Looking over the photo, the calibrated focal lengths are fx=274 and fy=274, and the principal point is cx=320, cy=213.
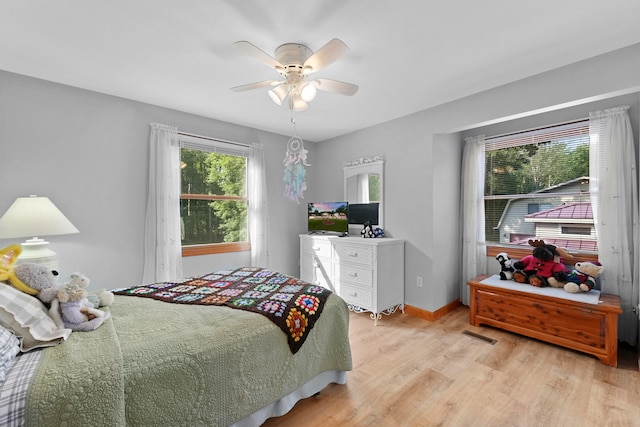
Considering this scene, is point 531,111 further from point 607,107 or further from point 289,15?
point 289,15

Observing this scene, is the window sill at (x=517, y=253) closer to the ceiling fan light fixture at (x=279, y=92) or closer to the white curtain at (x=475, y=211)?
the white curtain at (x=475, y=211)

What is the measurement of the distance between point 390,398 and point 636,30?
2.96 meters

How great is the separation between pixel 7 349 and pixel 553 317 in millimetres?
3704

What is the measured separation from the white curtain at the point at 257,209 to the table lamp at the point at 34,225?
194 cm

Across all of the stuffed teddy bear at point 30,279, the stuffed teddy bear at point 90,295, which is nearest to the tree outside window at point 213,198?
the stuffed teddy bear at point 90,295

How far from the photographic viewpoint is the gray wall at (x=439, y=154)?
243cm

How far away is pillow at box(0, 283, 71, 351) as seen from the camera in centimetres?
123

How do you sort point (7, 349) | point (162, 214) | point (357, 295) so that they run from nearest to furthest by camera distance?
1. point (7, 349)
2. point (162, 214)
3. point (357, 295)

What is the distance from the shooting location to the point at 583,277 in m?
2.57

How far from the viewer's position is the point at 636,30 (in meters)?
1.81

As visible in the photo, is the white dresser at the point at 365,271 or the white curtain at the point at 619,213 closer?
the white curtain at the point at 619,213

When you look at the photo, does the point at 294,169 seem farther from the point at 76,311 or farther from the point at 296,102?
the point at 76,311

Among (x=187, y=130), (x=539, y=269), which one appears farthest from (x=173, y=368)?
(x=539, y=269)

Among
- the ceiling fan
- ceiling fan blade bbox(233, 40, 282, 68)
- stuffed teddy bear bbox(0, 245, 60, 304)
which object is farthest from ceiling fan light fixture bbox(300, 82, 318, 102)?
stuffed teddy bear bbox(0, 245, 60, 304)
